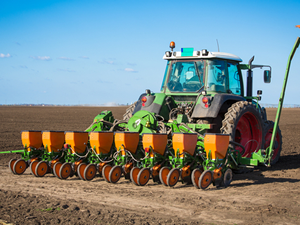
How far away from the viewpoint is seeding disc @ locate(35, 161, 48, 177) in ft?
20.7

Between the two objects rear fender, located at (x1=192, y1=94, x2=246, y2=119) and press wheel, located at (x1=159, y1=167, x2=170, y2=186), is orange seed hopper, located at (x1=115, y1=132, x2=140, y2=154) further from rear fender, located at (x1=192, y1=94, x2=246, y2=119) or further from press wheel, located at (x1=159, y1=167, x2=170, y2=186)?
rear fender, located at (x1=192, y1=94, x2=246, y2=119)

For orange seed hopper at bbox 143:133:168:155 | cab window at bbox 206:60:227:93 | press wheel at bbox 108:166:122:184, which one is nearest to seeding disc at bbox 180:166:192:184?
orange seed hopper at bbox 143:133:168:155

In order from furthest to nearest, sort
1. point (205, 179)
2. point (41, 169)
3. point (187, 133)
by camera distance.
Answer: point (41, 169) < point (187, 133) < point (205, 179)

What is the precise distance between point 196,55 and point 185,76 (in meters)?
0.53

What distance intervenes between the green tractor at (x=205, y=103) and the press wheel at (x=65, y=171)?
4.41 feet

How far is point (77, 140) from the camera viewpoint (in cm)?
633

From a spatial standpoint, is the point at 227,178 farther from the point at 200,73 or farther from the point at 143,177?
the point at 200,73

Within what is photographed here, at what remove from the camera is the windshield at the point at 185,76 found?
24.9 feet

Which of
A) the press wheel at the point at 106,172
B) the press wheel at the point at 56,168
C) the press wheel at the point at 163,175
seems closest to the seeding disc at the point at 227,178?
the press wheel at the point at 163,175

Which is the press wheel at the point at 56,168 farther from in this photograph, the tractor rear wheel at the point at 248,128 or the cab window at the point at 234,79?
the cab window at the point at 234,79

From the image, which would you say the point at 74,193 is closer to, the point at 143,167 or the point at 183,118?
the point at 143,167

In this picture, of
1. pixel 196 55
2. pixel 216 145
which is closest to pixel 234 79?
pixel 196 55

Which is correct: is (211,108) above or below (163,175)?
above

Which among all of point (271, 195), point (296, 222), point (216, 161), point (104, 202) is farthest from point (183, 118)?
point (296, 222)
